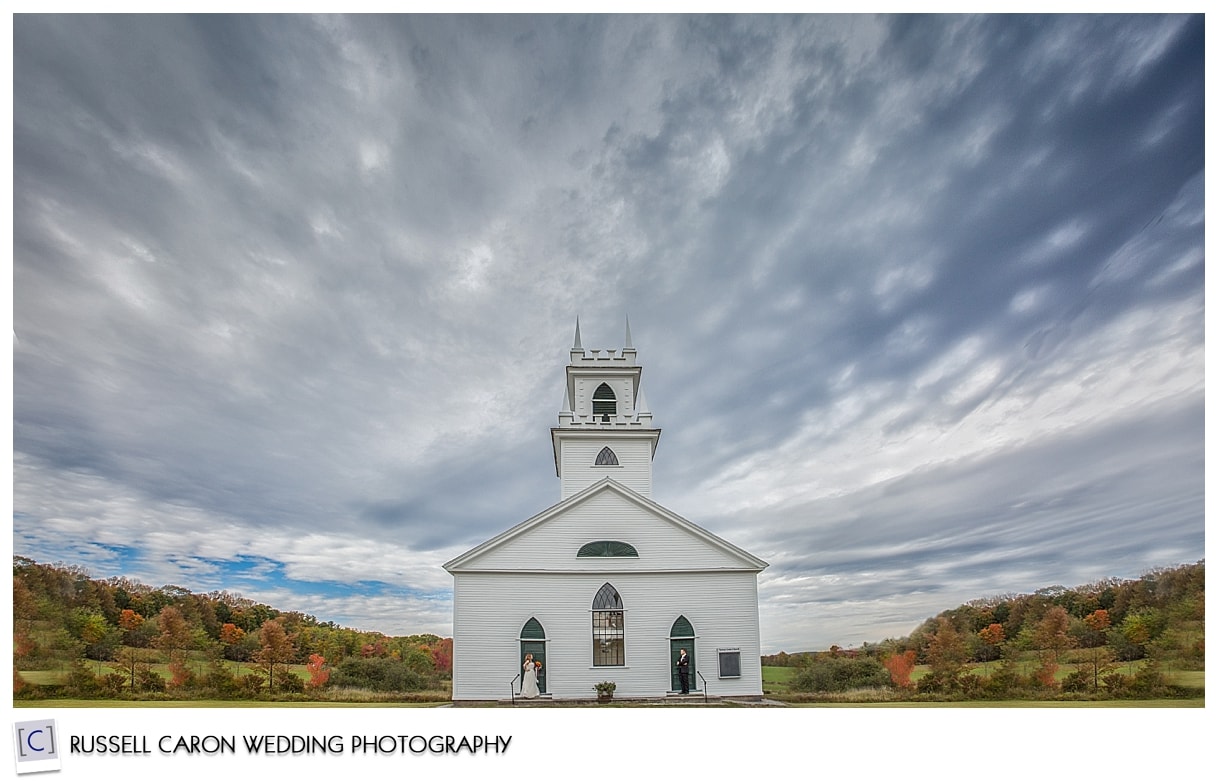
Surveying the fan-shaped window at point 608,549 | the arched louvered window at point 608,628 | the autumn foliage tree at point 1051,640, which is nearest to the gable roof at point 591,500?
the fan-shaped window at point 608,549

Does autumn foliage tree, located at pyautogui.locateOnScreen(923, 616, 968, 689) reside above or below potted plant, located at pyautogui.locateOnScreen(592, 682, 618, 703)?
above

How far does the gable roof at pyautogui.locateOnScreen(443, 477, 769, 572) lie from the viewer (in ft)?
65.9

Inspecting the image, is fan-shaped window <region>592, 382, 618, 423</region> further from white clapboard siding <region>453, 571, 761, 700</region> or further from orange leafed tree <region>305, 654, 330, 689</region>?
orange leafed tree <region>305, 654, 330, 689</region>

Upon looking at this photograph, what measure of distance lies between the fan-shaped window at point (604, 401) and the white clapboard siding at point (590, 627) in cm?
627

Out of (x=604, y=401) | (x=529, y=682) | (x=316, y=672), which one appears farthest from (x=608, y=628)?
(x=316, y=672)

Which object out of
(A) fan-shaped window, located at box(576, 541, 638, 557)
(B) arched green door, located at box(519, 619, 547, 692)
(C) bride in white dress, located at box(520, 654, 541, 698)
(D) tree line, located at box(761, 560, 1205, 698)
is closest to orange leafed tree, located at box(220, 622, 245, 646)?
(B) arched green door, located at box(519, 619, 547, 692)

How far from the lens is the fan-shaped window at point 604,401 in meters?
24.9

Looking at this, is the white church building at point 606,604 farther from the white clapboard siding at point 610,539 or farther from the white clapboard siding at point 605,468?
the white clapboard siding at point 605,468

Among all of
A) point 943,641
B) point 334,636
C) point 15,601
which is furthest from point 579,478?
point 15,601

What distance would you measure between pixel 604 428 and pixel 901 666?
35.5ft

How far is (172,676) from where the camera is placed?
19.4 m

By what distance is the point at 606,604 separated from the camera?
2022 cm

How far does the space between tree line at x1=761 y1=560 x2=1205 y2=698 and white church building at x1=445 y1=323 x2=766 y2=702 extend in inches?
107
